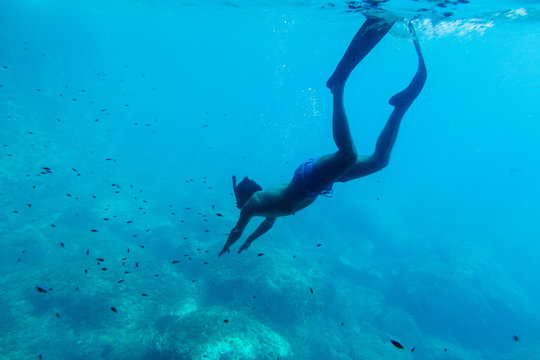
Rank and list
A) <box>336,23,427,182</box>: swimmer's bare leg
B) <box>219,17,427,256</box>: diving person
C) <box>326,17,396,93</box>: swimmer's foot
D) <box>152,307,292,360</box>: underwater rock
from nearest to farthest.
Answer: <box>219,17,427,256</box>: diving person < <box>326,17,396,93</box>: swimmer's foot < <box>336,23,427,182</box>: swimmer's bare leg < <box>152,307,292,360</box>: underwater rock

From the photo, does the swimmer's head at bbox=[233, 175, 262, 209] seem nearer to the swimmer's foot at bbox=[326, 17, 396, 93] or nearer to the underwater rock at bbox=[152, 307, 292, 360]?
the swimmer's foot at bbox=[326, 17, 396, 93]

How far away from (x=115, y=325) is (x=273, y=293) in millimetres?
6854

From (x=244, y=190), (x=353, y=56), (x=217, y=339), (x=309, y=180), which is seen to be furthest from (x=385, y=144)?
(x=217, y=339)

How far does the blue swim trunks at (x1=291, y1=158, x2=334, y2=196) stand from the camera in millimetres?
3842

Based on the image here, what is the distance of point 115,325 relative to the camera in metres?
11.9

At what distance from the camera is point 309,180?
387 cm

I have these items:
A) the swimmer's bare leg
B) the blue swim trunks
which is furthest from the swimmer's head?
the swimmer's bare leg

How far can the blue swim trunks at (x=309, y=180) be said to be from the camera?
384 cm

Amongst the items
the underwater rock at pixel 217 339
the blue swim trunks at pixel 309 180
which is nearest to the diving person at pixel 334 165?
the blue swim trunks at pixel 309 180

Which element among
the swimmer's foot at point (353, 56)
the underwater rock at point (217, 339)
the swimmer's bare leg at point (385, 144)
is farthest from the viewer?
the underwater rock at point (217, 339)

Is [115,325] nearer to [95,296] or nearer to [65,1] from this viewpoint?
[95,296]

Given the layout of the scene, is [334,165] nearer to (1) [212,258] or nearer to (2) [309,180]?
(2) [309,180]

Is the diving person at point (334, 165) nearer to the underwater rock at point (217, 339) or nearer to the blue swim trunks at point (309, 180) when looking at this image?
the blue swim trunks at point (309, 180)

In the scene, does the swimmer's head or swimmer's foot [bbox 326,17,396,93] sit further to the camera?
the swimmer's head
